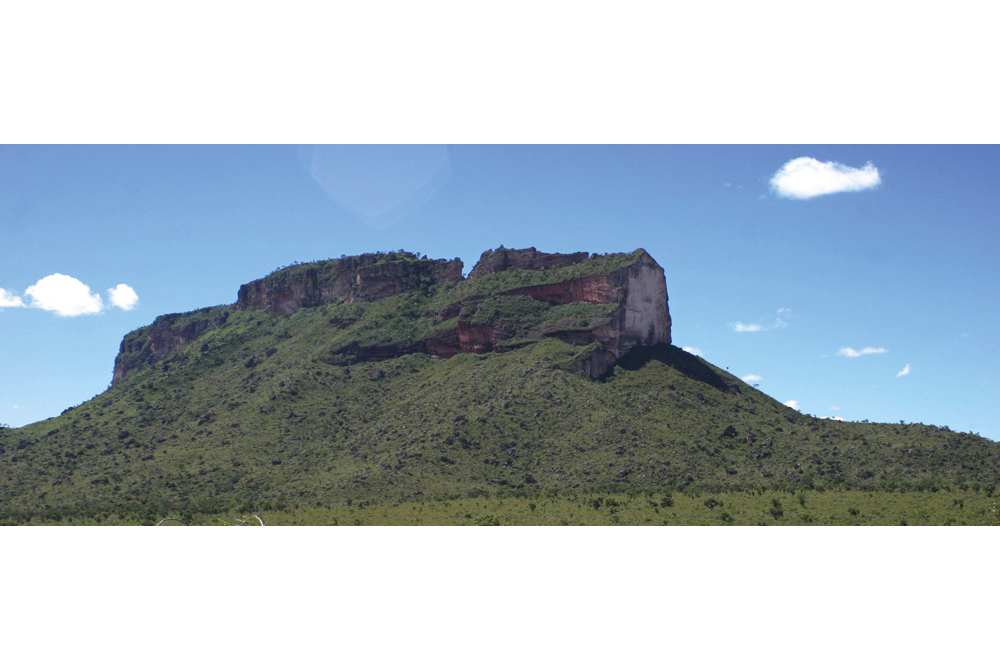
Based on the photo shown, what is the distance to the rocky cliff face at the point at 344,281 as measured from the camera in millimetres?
83625

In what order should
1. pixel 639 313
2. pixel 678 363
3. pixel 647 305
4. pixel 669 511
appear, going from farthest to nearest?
pixel 647 305, pixel 639 313, pixel 678 363, pixel 669 511

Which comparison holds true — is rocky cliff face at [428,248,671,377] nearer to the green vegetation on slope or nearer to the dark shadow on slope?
the dark shadow on slope

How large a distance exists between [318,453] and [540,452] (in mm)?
17914

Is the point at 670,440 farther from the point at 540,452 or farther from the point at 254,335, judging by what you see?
the point at 254,335

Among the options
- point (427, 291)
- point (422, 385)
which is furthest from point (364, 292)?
point (422, 385)

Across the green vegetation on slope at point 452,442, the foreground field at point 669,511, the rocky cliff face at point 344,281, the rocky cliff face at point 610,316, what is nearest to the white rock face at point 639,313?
the rocky cliff face at point 610,316

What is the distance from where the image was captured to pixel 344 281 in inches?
3474

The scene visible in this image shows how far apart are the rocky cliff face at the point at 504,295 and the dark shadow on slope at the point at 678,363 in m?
0.98

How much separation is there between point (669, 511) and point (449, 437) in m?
20.2

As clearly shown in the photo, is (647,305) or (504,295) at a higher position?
(504,295)

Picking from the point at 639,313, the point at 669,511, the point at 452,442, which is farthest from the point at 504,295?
the point at 669,511

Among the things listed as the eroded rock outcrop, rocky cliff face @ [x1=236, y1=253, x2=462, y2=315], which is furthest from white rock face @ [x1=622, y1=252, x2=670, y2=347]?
rocky cliff face @ [x1=236, y1=253, x2=462, y2=315]

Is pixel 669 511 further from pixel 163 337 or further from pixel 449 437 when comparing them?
pixel 163 337
